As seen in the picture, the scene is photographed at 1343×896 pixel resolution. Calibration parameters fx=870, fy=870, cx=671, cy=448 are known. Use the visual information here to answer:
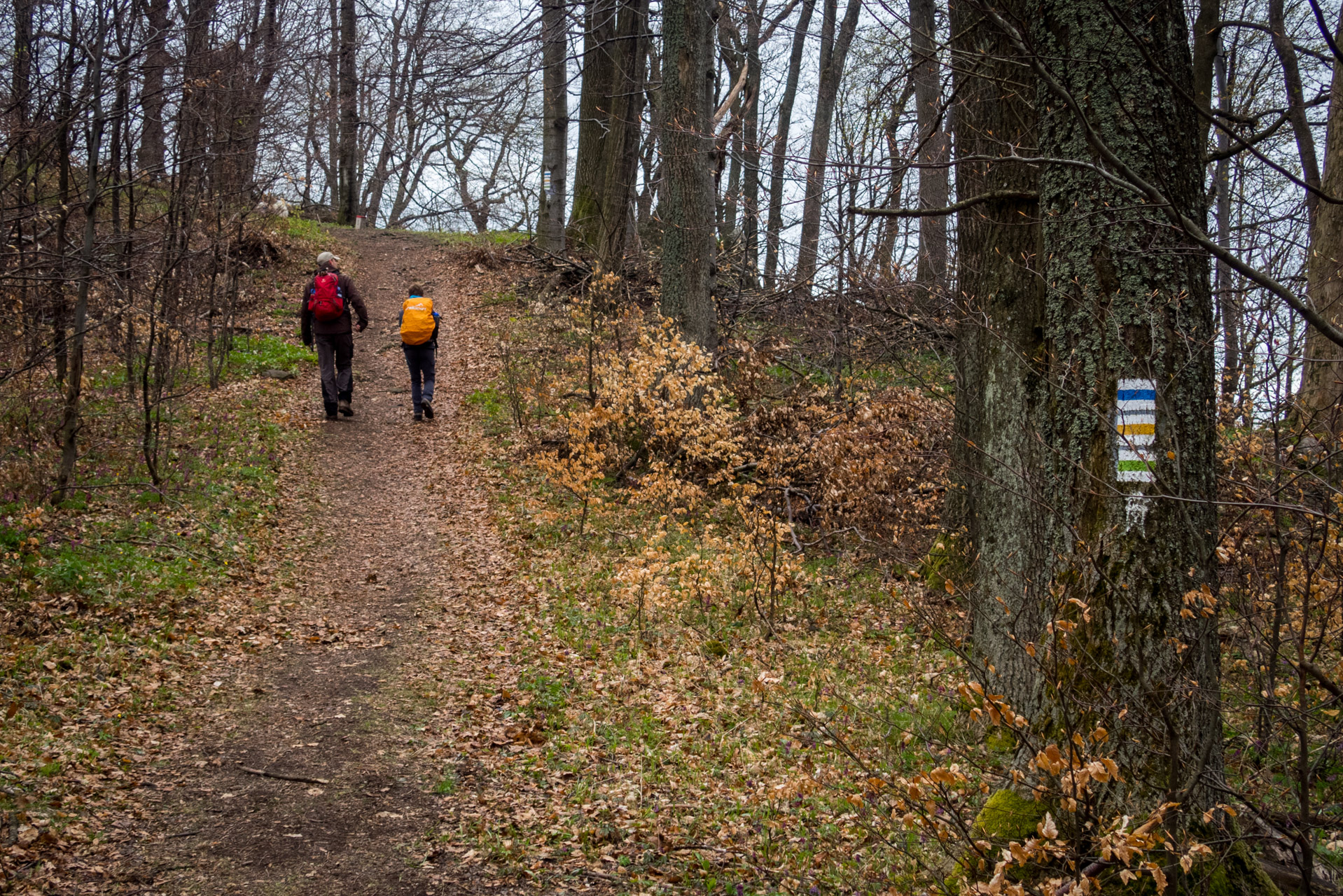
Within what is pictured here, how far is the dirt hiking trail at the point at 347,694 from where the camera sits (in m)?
4.27

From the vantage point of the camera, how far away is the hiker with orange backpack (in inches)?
497

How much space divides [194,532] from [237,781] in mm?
4319

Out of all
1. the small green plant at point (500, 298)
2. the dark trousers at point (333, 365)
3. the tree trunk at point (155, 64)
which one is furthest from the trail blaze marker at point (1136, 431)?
the small green plant at point (500, 298)

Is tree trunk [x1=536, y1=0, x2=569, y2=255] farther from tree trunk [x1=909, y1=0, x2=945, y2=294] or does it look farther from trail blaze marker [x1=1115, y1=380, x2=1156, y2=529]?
trail blaze marker [x1=1115, y1=380, x2=1156, y2=529]

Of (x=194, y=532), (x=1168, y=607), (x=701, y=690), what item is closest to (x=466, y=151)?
(x=194, y=532)

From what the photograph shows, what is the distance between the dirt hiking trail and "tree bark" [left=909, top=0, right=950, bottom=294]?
14.1ft

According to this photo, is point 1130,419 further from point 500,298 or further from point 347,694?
point 500,298

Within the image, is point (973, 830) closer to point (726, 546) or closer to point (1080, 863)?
point (1080, 863)

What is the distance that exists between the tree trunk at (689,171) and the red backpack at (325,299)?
4.85m

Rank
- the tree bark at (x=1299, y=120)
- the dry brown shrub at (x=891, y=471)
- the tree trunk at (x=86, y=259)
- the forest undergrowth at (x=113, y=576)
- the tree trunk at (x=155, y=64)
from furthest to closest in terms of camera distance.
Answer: the dry brown shrub at (x=891, y=471) → the tree trunk at (x=155, y=64) → the tree trunk at (x=86, y=259) → the tree bark at (x=1299, y=120) → the forest undergrowth at (x=113, y=576)

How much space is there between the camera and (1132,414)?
3486 millimetres

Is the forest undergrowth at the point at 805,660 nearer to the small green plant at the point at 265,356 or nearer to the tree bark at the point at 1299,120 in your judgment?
the tree bark at the point at 1299,120

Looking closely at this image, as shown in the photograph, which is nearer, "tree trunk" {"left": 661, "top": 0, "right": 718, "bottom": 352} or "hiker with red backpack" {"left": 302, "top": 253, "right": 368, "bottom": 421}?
"tree trunk" {"left": 661, "top": 0, "right": 718, "bottom": 352}

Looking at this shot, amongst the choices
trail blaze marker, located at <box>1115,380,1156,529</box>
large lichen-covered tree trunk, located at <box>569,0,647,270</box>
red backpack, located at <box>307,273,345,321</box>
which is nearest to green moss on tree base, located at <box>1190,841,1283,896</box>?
trail blaze marker, located at <box>1115,380,1156,529</box>
